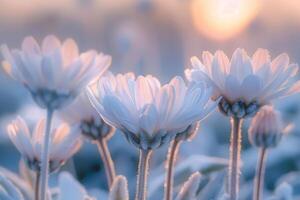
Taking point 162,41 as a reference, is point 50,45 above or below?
below

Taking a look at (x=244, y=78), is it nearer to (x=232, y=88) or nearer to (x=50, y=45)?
(x=232, y=88)

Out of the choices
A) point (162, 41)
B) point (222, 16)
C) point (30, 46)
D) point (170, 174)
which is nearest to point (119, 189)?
point (170, 174)

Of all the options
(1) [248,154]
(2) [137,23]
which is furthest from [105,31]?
(1) [248,154]

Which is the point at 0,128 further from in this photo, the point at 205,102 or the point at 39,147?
the point at 205,102

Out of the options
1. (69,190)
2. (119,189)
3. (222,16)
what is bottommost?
(119,189)

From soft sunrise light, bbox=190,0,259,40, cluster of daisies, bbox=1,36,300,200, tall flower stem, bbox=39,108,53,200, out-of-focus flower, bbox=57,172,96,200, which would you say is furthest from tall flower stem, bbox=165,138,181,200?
soft sunrise light, bbox=190,0,259,40

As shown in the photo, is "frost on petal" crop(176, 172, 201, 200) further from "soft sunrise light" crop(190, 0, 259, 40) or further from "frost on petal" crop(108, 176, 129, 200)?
"soft sunrise light" crop(190, 0, 259, 40)

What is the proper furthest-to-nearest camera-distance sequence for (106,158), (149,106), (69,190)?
(69,190) → (106,158) → (149,106)
